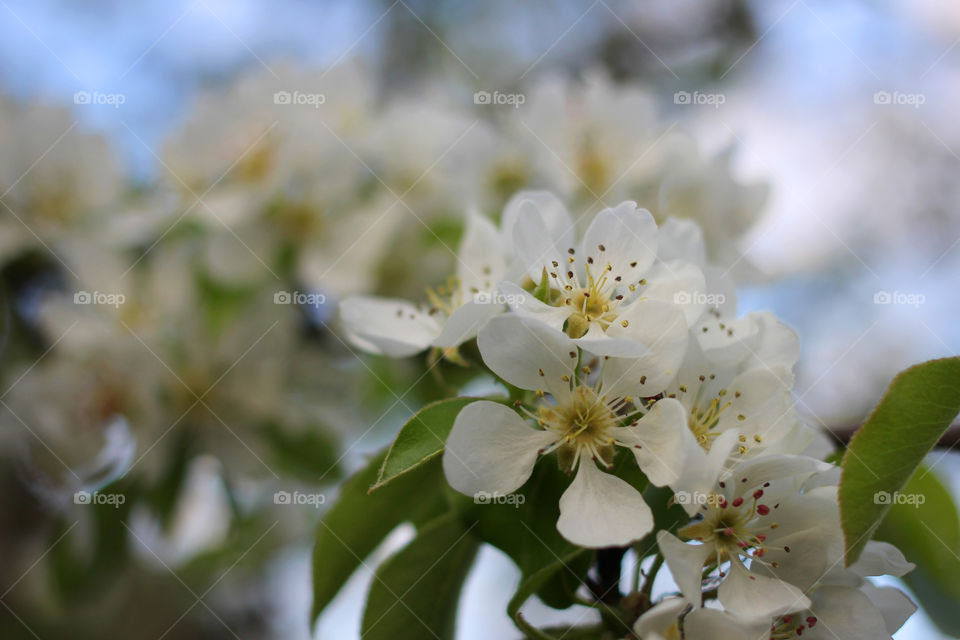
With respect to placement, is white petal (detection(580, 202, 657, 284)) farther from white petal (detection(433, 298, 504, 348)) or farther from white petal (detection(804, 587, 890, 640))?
white petal (detection(804, 587, 890, 640))

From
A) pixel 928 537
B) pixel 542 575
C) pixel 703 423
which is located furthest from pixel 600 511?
pixel 928 537

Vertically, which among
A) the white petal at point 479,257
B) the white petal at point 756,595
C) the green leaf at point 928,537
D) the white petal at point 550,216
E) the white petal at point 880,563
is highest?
the white petal at point 550,216

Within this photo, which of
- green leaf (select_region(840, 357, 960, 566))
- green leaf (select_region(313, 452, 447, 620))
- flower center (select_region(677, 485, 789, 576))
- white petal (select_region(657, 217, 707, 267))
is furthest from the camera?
green leaf (select_region(313, 452, 447, 620))

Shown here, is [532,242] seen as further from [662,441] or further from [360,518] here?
[360,518]

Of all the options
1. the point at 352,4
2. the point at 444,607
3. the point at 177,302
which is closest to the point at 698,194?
the point at 444,607

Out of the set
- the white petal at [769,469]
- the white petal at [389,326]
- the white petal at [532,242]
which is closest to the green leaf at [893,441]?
the white petal at [769,469]

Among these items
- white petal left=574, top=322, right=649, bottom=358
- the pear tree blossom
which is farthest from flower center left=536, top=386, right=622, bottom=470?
white petal left=574, top=322, right=649, bottom=358

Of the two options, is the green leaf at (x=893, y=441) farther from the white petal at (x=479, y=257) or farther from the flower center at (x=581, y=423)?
the white petal at (x=479, y=257)
